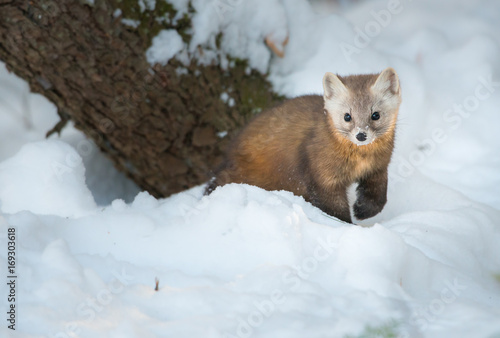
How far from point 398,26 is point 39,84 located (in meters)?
2.87

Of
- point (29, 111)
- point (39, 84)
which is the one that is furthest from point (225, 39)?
point (29, 111)

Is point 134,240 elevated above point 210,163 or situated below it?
above

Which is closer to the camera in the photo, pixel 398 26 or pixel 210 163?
pixel 210 163

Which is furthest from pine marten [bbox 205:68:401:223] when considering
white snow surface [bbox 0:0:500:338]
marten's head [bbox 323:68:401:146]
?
white snow surface [bbox 0:0:500:338]

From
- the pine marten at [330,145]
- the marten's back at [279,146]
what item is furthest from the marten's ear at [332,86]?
the marten's back at [279,146]

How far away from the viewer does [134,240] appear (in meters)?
2.16

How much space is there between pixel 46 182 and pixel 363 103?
1.71 meters

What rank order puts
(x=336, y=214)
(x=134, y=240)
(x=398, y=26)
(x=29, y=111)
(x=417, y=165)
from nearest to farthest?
(x=134, y=240), (x=336, y=214), (x=417, y=165), (x=398, y=26), (x=29, y=111)

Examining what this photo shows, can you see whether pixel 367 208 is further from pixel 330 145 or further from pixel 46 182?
pixel 46 182

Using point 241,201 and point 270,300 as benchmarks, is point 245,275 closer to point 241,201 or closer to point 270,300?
point 270,300

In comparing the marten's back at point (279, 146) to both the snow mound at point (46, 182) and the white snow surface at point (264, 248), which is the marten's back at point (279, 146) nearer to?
the white snow surface at point (264, 248)

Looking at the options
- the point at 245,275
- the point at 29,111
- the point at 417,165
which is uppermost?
the point at 417,165

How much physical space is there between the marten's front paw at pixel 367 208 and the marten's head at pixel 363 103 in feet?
1.45

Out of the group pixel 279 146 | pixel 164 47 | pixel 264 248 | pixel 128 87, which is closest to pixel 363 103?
pixel 279 146
